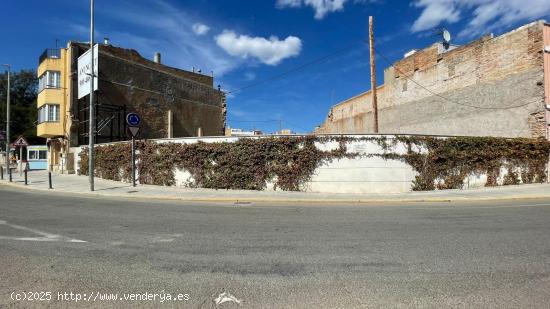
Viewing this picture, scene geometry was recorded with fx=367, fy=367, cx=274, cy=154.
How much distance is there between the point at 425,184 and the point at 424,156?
1.31 m

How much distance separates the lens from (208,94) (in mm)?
42500

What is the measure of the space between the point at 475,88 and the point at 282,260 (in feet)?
79.8

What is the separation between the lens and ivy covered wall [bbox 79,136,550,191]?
55.0 ft

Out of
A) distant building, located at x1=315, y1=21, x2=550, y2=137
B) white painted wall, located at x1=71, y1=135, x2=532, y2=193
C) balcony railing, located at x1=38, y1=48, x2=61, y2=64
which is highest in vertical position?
balcony railing, located at x1=38, y1=48, x2=61, y2=64

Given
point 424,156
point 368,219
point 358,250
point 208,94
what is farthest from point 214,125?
point 358,250

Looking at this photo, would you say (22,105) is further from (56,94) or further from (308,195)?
(308,195)

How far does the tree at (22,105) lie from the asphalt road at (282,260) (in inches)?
2271

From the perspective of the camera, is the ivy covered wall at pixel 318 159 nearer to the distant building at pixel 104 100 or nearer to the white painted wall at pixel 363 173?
the white painted wall at pixel 363 173

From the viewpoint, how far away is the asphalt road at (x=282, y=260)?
13.7 feet

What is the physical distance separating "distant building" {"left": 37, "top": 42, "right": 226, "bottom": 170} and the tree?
2856cm

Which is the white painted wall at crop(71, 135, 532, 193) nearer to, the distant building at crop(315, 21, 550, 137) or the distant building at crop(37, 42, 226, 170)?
the distant building at crop(315, 21, 550, 137)

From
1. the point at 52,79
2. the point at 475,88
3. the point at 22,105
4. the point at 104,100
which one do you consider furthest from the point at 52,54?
the point at 22,105

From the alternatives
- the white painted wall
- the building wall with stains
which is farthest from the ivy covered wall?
the building wall with stains

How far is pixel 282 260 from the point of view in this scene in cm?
555
